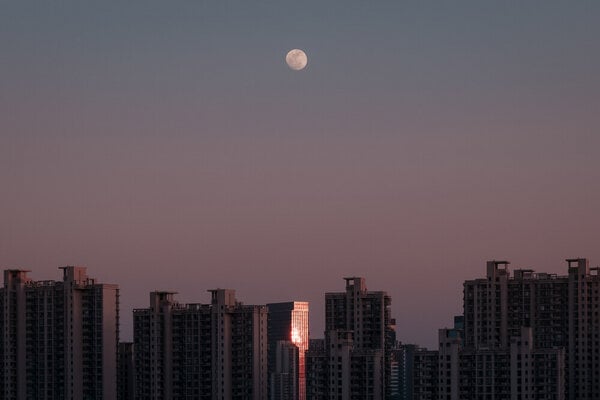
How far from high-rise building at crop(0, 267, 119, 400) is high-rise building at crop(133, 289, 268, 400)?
3413mm

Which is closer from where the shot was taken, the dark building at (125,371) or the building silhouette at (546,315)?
the building silhouette at (546,315)

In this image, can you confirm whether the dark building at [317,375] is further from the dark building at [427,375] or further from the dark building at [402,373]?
the dark building at [402,373]

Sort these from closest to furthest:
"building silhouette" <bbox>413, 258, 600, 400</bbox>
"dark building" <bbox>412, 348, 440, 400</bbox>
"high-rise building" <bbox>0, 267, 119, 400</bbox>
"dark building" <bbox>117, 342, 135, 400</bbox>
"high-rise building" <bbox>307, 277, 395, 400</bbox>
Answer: "dark building" <bbox>412, 348, 440, 400</bbox>
"high-rise building" <bbox>307, 277, 395, 400</bbox>
"building silhouette" <bbox>413, 258, 600, 400</bbox>
"high-rise building" <bbox>0, 267, 119, 400</bbox>
"dark building" <bbox>117, 342, 135, 400</bbox>

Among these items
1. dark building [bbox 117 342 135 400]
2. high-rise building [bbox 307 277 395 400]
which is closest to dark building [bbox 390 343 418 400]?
high-rise building [bbox 307 277 395 400]

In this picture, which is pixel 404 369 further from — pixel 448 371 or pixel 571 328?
pixel 448 371

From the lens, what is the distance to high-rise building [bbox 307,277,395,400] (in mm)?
154500

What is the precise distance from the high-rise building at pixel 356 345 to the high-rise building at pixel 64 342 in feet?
76.4

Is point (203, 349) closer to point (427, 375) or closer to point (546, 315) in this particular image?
point (427, 375)

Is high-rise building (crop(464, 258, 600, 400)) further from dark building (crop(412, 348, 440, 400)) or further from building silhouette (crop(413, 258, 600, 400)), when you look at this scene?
dark building (crop(412, 348, 440, 400))

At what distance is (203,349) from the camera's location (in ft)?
555

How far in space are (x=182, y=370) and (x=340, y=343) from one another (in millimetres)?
22885

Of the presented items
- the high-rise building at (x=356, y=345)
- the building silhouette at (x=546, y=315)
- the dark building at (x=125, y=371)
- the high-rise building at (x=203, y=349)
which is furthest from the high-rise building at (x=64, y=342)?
the building silhouette at (x=546, y=315)

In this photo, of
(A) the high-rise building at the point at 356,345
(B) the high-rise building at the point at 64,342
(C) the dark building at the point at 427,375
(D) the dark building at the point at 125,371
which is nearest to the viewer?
(C) the dark building at the point at 427,375

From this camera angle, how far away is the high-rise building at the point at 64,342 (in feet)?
564
